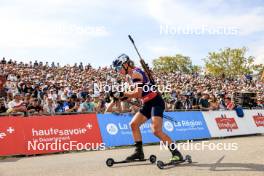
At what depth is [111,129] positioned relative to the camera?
1466 cm

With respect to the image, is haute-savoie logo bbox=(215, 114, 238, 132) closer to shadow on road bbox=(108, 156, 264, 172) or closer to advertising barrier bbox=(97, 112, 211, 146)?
advertising barrier bbox=(97, 112, 211, 146)

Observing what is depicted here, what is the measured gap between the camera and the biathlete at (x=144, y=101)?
8555 mm

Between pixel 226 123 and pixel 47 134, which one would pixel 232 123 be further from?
pixel 47 134

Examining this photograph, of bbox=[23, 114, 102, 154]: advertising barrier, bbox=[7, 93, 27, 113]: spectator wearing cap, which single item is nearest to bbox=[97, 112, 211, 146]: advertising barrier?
bbox=[23, 114, 102, 154]: advertising barrier

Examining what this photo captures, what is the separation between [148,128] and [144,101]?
23.0ft

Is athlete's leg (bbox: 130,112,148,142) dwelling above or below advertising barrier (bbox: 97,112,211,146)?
above

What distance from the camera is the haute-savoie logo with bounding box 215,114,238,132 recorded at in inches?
733

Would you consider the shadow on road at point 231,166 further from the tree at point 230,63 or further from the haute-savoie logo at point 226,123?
the tree at point 230,63

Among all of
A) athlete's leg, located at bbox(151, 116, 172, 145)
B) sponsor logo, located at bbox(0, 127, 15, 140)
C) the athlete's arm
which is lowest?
sponsor logo, located at bbox(0, 127, 15, 140)

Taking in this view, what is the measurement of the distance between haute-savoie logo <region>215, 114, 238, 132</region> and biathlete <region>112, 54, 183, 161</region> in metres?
10.3

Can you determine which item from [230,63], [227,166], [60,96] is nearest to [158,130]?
[227,166]

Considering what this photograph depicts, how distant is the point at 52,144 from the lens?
43.0 ft

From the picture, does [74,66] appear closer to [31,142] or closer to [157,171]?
[31,142]

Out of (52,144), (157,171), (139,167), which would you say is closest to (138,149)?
(139,167)
